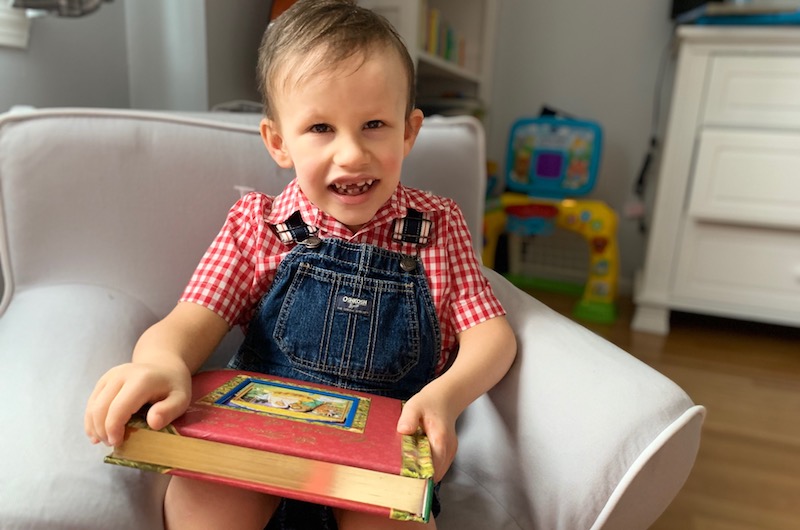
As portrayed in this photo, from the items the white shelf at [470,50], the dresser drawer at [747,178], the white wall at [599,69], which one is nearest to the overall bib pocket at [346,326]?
the dresser drawer at [747,178]

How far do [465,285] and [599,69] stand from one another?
1.59 metres

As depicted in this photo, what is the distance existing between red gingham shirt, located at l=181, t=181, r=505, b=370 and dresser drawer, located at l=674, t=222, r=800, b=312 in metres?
1.18

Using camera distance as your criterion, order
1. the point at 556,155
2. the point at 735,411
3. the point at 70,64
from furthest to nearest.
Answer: the point at 556,155, the point at 735,411, the point at 70,64

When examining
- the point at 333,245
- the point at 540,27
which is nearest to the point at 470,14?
the point at 540,27

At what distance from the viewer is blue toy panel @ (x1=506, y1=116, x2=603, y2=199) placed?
70.1 inches

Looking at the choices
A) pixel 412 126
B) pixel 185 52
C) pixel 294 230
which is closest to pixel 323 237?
pixel 294 230

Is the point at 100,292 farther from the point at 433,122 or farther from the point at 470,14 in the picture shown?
the point at 470,14

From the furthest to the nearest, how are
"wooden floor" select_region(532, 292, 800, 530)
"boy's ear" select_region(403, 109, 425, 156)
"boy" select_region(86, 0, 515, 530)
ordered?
"wooden floor" select_region(532, 292, 800, 530) → "boy's ear" select_region(403, 109, 425, 156) → "boy" select_region(86, 0, 515, 530)

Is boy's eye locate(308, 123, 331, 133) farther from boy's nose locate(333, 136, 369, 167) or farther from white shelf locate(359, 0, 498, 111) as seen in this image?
white shelf locate(359, 0, 498, 111)

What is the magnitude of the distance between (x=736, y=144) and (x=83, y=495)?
5.21 feet

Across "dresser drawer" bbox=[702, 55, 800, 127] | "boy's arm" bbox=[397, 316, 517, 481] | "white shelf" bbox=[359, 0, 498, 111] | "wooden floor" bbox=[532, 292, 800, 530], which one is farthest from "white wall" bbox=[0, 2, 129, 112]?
"dresser drawer" bbox=[702, 55, 800, 127]

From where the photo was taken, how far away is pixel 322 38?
1.75ft

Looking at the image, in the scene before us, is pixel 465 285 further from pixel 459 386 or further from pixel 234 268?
pixel 234 268

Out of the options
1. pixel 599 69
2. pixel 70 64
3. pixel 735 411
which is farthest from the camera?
pixel 599 69
